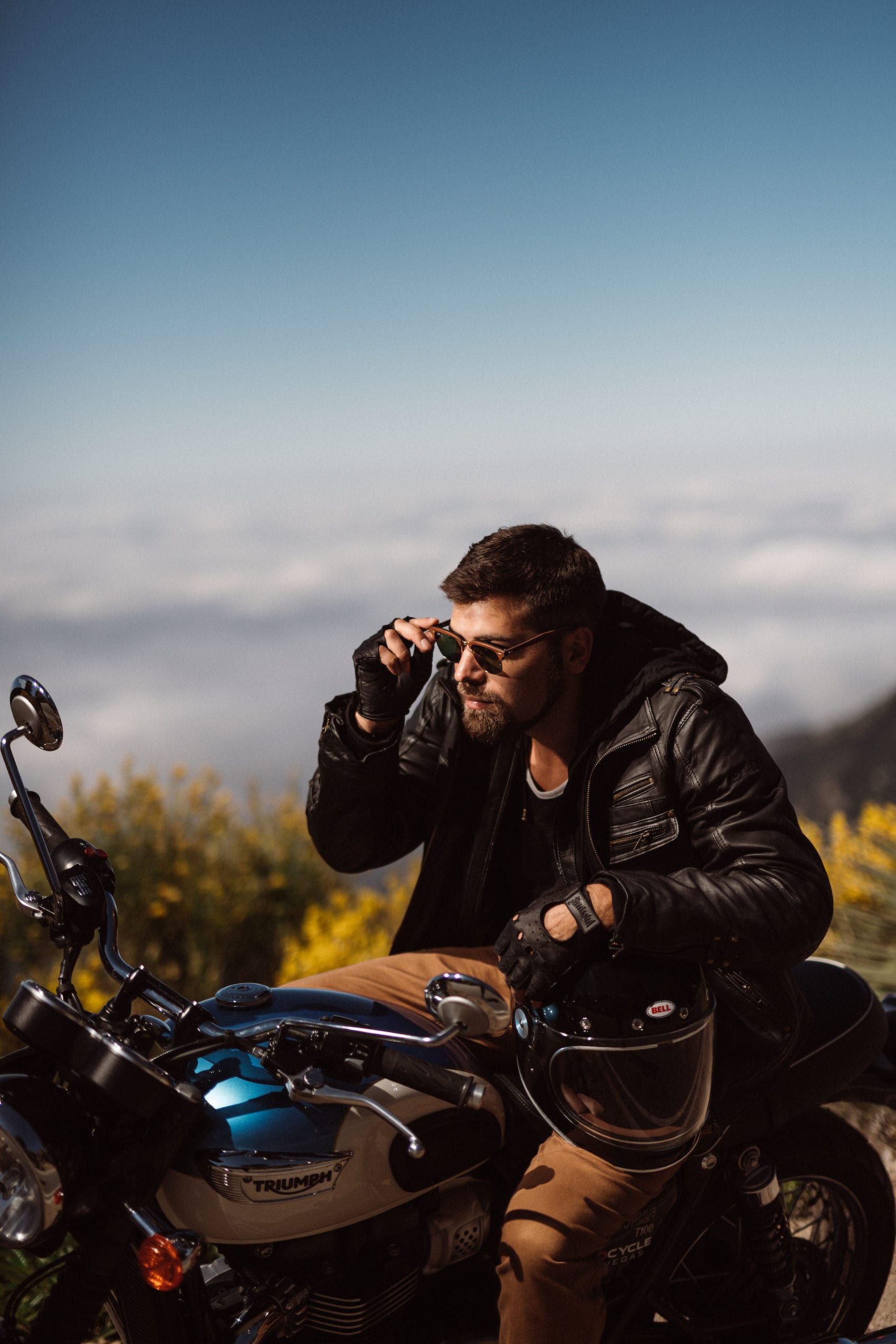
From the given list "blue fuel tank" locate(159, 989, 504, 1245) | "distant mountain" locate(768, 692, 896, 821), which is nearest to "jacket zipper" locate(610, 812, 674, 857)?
"blue fuel tank" locate(159, 989, 504, 1245)

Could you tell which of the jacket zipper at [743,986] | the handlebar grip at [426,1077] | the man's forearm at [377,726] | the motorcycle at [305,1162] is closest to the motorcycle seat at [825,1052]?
the motorcycle at [305,1162]

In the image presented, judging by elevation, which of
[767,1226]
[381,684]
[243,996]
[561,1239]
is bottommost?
[767,1226]

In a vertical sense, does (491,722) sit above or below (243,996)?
above

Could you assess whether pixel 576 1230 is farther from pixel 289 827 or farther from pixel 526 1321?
pixel 289 827

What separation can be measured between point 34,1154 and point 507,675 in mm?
1392

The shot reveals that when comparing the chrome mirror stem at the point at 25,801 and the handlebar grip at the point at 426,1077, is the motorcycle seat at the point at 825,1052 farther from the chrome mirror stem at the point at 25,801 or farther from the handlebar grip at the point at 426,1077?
the chrome mirror stem at the point at 25,801

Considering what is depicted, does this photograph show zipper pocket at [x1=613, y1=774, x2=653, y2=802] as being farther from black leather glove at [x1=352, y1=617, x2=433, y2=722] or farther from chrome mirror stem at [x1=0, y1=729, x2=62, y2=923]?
chrome mirror stem at [x1=0, y1=729, x2=62, y2=923]

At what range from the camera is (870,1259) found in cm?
249

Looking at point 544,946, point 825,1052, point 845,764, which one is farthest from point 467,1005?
point 845,764

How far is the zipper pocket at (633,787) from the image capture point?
2234mm

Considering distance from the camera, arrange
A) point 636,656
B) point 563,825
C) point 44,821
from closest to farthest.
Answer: point 44,821
point 563,825
point 636,656

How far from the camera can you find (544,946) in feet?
6.10

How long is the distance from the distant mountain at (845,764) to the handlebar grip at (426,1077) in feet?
27.4

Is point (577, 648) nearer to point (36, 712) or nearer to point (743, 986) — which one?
point (743, 986)
